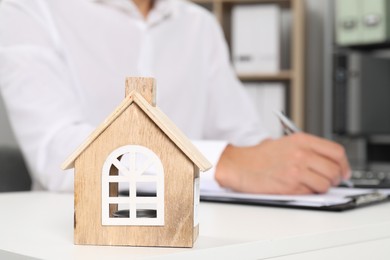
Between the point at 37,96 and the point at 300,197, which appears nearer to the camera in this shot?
the point at 300,197

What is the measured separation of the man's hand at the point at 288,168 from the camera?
3.14ft

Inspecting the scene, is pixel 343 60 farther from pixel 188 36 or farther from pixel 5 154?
pixel 5 154

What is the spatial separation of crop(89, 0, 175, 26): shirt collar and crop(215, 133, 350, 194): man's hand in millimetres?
692

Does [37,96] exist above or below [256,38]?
below

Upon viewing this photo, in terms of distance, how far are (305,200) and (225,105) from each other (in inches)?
35.8

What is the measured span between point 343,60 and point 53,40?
6.01 ft

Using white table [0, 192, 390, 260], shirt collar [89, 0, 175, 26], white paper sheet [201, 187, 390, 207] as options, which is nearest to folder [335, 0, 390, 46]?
shirt collar [89, 0, 175, 26]

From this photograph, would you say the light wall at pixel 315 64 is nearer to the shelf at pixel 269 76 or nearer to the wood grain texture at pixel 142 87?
the shelf at pixel 269 76

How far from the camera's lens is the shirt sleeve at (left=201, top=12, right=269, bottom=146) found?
5.45ft

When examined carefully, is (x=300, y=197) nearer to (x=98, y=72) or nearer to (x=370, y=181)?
Result: (x=370, y=181)

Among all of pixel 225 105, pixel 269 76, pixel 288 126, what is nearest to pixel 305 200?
pixel 288 126

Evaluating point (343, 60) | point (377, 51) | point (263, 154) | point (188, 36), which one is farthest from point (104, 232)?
point (377, 51)

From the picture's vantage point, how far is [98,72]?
4.91 ft

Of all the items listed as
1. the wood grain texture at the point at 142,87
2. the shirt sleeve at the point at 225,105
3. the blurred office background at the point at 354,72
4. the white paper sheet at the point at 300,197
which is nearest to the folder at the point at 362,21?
the blurred office background at the point at 354,72
